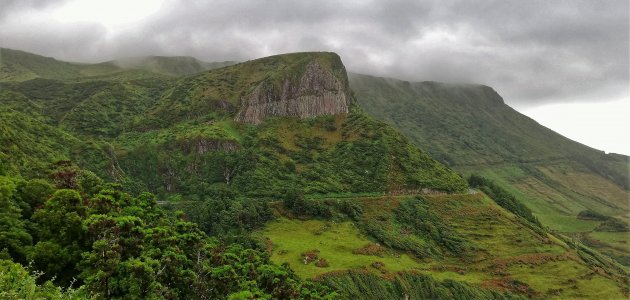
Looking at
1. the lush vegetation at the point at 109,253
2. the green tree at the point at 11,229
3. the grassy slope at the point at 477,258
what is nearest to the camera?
the green tree at the point at 11,229

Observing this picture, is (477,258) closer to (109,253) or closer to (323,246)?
(323,246)

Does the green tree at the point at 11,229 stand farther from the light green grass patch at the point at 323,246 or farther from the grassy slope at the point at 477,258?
the grassy slope at the point at 477,258

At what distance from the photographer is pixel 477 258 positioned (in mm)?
170250

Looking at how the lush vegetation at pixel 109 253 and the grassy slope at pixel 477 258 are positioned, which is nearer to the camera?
the lush vegetation at pixel 109 253

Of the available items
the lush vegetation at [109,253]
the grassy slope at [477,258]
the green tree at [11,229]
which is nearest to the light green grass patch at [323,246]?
the grassy slope at [477,258]

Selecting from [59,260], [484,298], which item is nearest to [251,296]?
[59,260]

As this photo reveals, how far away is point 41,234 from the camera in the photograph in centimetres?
5709

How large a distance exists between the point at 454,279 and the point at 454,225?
46673mm

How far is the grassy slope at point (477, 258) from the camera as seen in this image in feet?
489

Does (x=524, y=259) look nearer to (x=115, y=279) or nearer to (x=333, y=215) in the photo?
(x=333, y=215)

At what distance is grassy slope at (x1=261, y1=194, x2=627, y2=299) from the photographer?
5863 inches

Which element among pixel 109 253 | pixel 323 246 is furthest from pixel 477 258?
pixel 109 253

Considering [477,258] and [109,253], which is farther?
[477,258]

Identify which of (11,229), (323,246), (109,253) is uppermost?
(11,229)
